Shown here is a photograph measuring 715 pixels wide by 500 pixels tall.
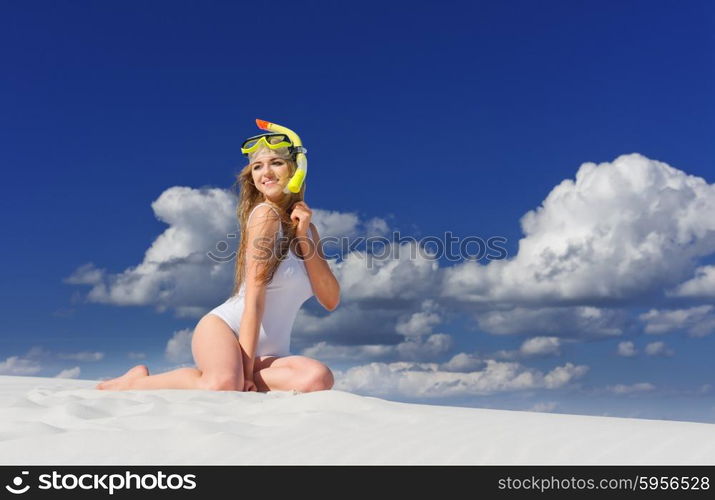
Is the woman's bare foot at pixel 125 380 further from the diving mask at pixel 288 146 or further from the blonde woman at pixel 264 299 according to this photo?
the diving mask at pixel 288 146

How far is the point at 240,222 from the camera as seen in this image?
5.87 meters

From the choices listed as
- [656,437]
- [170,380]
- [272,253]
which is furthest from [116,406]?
[656,437]

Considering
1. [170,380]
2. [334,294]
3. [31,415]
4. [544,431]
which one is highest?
[334,294]

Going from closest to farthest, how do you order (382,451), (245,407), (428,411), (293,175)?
1. (382,451)
2. (428,411)
3. (245,407)
4. (293,175)

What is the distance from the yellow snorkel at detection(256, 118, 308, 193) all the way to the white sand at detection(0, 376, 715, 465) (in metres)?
2.06

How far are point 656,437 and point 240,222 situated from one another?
3.71 metres

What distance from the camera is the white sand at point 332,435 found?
284cm

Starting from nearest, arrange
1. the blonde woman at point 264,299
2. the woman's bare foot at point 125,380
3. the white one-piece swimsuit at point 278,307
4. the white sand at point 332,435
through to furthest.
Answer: the white sand at point 332,435 → the blonde woman at point 264,299 → the white one-piece swimsuit at point 278,307 → the woman's bare foot at point 125,380

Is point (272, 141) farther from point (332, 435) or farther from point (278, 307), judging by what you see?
point (332, 435)

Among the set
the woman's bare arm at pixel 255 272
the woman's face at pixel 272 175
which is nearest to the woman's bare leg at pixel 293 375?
the woman's bare arm at pixel 255 272

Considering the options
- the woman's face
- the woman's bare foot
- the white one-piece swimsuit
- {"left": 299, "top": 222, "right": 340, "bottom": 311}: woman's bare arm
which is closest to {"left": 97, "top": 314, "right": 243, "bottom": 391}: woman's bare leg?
the woman's bare foot

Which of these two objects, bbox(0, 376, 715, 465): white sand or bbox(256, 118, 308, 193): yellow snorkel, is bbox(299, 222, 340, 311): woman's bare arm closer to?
bbox(256, 118, 308, 193): yellow snorkel
